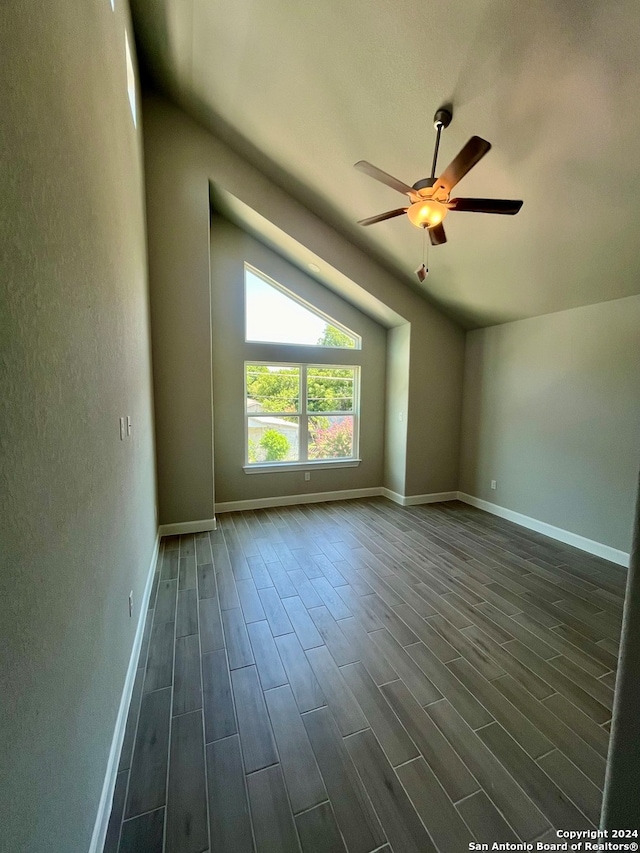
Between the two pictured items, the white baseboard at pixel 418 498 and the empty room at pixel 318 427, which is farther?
the white baseboard at pixel 418 498

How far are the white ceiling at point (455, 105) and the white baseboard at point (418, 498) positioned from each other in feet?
9.11

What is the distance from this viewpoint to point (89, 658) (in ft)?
3.51

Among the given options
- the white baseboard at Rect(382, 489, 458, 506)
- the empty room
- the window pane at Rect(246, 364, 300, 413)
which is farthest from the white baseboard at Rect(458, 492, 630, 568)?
the window pane at Rect(246, 364, 300, 413)

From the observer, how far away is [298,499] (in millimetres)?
4680

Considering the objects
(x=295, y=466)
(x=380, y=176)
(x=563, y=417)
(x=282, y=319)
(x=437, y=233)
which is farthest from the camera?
(x=295, y=466)

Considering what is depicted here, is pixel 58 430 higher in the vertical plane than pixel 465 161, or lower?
lower

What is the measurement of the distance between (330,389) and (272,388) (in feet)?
2.89

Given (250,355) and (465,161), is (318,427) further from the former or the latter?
(465,161)

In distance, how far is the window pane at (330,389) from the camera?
4.77m

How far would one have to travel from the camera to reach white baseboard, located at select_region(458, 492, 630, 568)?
3.14 metres

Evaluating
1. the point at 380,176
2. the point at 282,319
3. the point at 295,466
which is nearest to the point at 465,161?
the point at 380,176

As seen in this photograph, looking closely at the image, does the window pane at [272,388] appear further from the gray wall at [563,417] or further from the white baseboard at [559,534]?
the white baseboard at [559,534]

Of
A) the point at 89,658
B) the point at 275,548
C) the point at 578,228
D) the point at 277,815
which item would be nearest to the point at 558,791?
the point at 277,815

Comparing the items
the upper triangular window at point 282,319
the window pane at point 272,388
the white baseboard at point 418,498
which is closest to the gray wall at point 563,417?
the white baseboard at point 418,498
